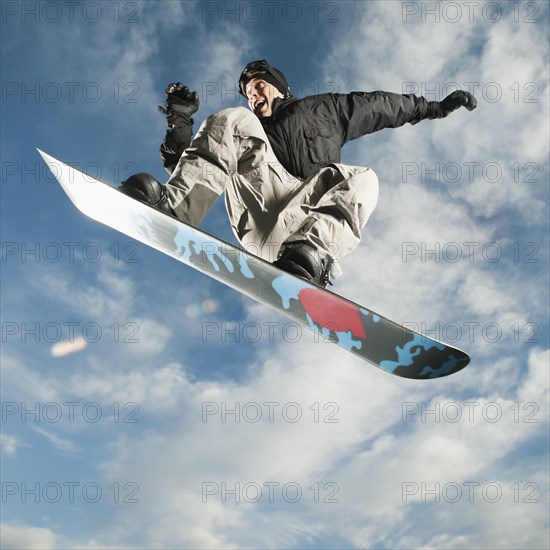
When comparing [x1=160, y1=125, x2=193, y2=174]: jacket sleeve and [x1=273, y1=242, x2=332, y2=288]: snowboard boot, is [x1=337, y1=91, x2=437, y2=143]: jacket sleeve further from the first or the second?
[x1=273, y1=242, x2=332, y2=288]: snowboard boot

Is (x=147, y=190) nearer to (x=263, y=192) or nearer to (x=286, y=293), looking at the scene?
(x=263, y=192)

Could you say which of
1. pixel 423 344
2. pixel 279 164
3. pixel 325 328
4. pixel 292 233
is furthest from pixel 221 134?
pixel 423 344

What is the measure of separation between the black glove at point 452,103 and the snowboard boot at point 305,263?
3267 millimetres

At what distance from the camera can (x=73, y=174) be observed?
4469mm

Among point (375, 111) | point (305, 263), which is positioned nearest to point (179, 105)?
point (375, 111)

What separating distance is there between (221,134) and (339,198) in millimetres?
1060

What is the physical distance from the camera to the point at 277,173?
15.9ft

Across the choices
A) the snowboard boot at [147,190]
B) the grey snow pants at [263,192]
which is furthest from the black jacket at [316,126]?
the snowboard boot at [147,190]

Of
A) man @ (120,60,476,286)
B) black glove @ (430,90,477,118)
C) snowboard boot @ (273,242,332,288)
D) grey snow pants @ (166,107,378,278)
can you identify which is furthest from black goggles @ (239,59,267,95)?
snowboard boot @ (273,242,332,288)

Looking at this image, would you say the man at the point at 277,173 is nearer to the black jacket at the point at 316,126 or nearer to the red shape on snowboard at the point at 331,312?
the black jacket at the point at 316,126

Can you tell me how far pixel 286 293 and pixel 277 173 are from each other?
130 cm

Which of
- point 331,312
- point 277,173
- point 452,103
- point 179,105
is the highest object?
point 452,103

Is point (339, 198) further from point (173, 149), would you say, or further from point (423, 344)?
point (173, 149)

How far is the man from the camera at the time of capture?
430 cm
